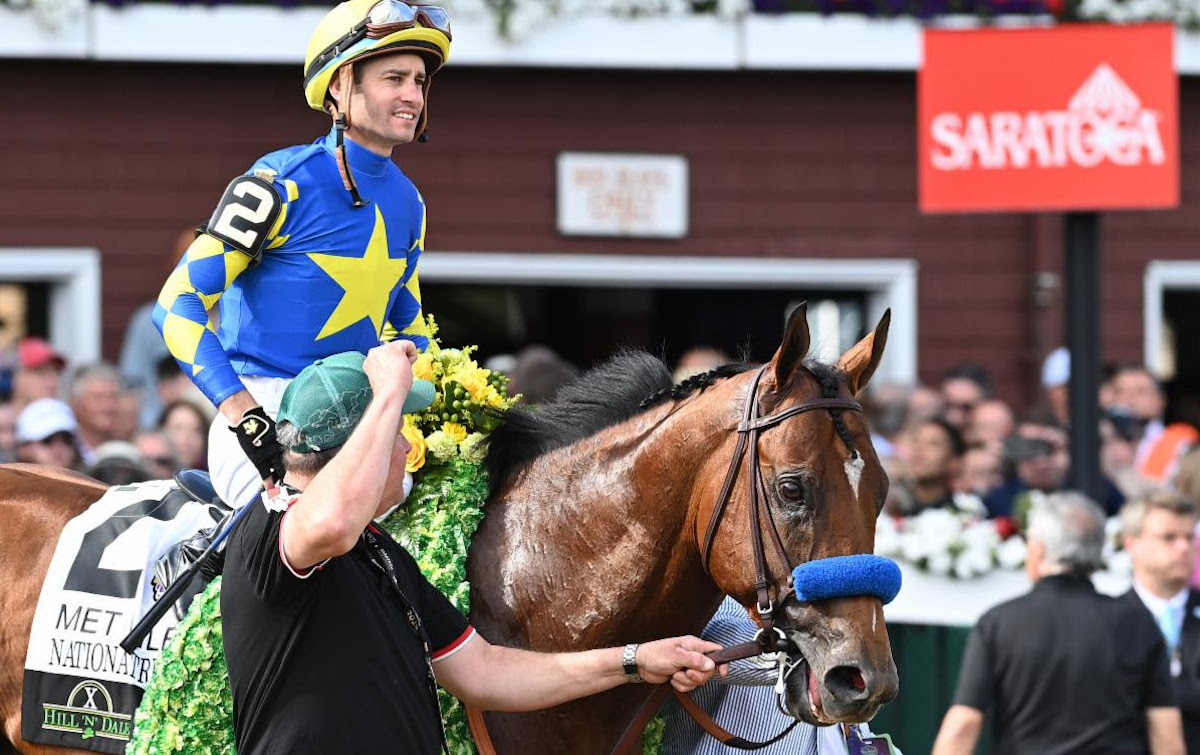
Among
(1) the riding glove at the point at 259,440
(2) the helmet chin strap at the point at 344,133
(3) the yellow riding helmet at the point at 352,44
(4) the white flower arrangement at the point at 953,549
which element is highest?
(3) the yellow riding helmet at the point at 352,44

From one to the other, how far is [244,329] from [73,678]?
2.90ft

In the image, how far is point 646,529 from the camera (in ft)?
12.3

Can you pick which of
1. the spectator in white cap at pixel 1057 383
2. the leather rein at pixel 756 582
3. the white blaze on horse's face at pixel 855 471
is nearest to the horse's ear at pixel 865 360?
the leather rein at pixel 756 582

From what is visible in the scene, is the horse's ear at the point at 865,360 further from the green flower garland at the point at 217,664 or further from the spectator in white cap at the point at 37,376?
the spectator in white cap at the point at 37,376

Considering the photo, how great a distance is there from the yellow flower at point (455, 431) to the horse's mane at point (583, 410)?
0.07 meters

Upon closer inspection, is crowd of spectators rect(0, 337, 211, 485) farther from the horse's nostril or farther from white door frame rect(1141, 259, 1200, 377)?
white door frame rect(1141, 259, 1200, 377)

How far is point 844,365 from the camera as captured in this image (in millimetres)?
3715

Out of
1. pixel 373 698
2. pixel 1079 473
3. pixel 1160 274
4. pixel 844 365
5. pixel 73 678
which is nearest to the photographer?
pixel 373 698

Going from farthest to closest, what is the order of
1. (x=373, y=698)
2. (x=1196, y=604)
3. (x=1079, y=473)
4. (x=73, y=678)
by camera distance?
(x=1079, y=473), (x=1196, y=604), (x=73, y=678), (x=373, y=698)

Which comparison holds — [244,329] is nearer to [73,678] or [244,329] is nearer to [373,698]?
[73,678]

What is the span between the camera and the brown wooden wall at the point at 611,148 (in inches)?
426

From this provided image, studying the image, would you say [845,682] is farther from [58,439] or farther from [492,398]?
[58,439]

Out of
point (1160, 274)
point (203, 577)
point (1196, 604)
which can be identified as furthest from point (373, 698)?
point (1160, 274)

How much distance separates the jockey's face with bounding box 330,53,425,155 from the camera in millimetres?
3906
